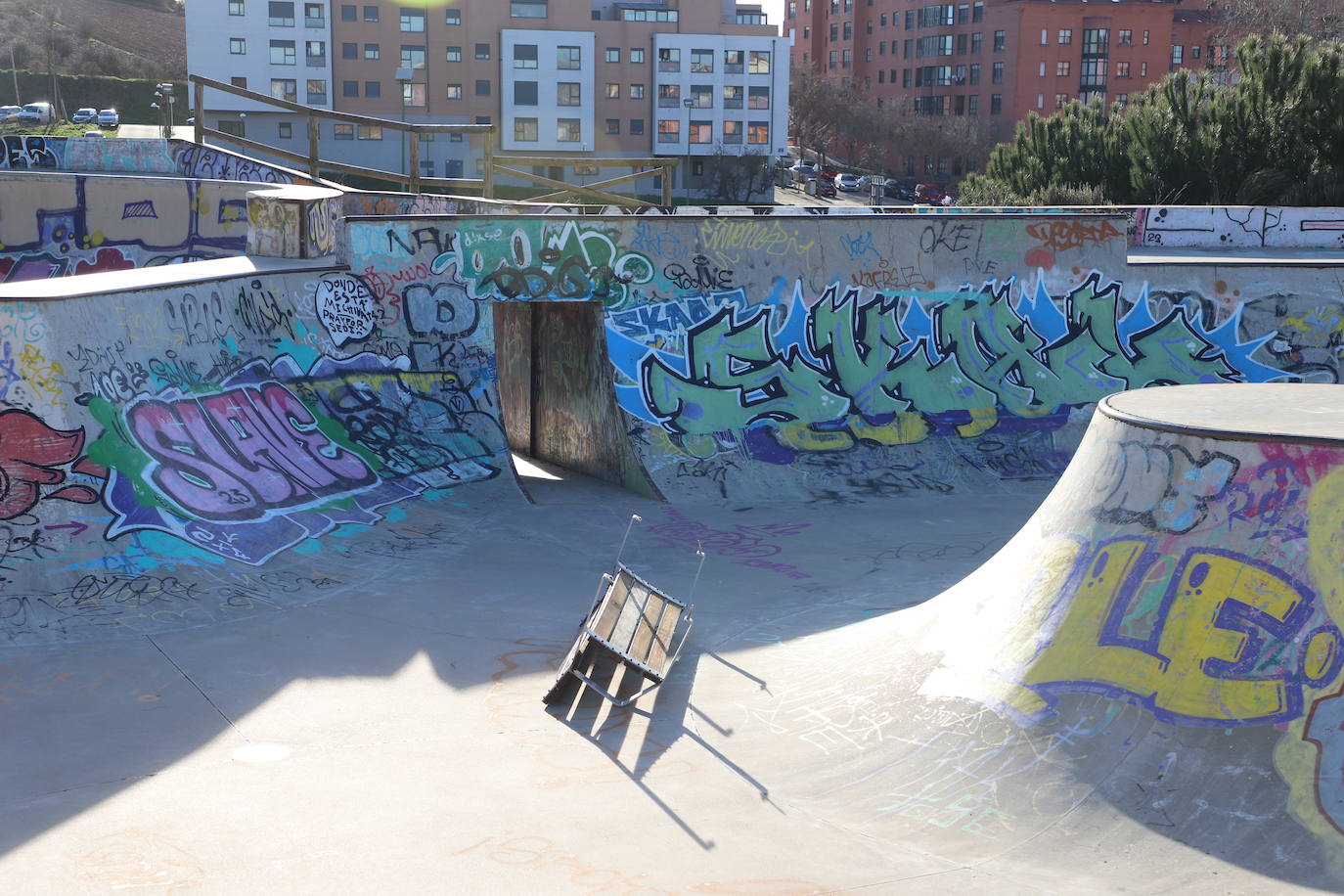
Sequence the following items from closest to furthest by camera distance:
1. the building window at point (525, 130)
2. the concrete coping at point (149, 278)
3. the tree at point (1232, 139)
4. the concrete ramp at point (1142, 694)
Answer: the concrete ramp at point (1142, 694), the concrete coping at point (149, 278), the tree at point (1232, 139), the building window at point (525, 130)

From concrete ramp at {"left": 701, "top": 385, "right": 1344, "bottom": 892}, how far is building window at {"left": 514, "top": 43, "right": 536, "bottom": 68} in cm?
6937

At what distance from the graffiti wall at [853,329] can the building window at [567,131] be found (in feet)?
196

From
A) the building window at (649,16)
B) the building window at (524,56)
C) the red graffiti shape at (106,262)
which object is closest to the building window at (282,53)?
the building window at (524,56)

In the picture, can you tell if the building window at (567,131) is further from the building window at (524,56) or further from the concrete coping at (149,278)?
the concrete coping at (149,278)

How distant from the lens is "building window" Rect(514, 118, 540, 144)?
73875 millimetres

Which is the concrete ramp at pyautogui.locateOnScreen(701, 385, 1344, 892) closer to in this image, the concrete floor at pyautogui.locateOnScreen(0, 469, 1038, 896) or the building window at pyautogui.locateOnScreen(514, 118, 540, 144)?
the concrete floor at pyautogui.locateOnScreen(0, 469, 1038, 896)

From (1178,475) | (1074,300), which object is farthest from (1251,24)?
(1178,475)

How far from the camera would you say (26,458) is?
34.9 ft

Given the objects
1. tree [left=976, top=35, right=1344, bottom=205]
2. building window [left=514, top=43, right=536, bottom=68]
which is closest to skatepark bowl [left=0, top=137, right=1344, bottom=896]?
tree [left=976, top=35, right=1344, bottom=205]

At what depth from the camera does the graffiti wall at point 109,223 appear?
20.7m

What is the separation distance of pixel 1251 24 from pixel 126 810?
221 feet

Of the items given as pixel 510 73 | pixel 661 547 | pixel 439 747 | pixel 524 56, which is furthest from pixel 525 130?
pixel 439 747

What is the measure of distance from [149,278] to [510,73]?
63774 mm

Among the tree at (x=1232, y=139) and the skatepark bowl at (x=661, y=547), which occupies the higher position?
the tree at (x=1232, y=139)
